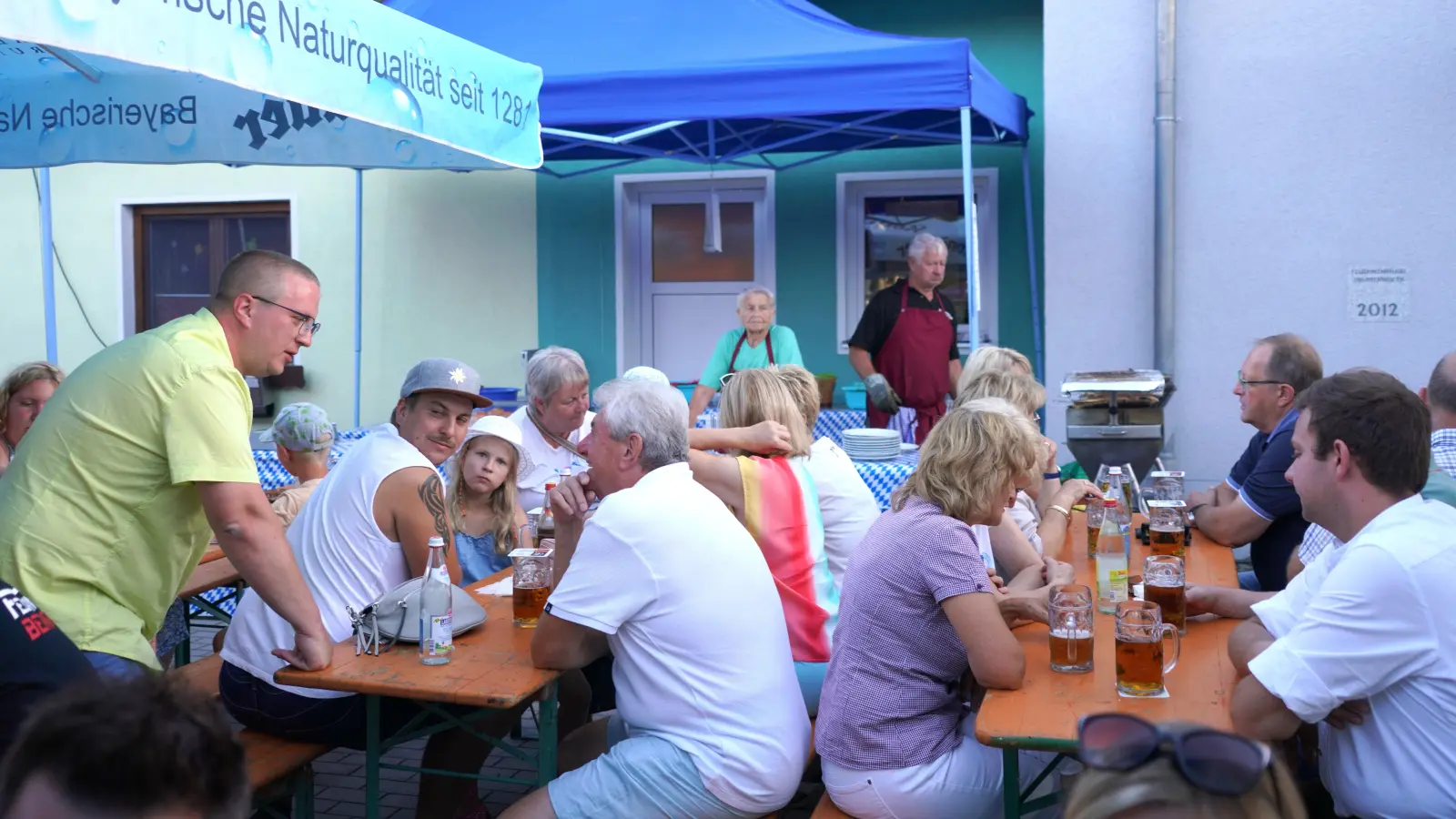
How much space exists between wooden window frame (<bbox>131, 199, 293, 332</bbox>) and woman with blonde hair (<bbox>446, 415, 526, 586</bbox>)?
21.2ft

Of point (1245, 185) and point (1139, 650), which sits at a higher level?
point (1245, 185)

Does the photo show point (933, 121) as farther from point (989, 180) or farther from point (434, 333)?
point (434, 333)

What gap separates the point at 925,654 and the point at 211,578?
2.60m

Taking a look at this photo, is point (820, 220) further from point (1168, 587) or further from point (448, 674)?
point (448, 674)

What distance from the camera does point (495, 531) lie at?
4094mm

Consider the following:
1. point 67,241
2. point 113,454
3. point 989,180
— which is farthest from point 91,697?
point 67,241

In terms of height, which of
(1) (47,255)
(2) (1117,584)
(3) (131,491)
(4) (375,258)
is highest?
(4) (375,258)

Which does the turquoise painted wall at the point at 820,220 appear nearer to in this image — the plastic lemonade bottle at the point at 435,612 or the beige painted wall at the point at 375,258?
the beige painted wall at the point at 375,258

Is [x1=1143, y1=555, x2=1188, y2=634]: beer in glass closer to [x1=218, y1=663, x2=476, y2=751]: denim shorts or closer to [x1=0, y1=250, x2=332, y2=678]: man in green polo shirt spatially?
[x1=218, y1=663, x2=476, y2=751]: denim shorts

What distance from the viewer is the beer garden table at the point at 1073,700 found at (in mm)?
2369

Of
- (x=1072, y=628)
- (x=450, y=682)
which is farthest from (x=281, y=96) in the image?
(x=1072, y=628)

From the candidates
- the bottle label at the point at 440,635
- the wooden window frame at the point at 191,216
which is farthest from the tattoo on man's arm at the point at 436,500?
the wooden window frame at the point at 191,216

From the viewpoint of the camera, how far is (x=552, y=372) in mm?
4586

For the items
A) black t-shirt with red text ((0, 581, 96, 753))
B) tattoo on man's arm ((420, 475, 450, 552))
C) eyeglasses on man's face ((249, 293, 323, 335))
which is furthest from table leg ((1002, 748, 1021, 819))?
eyeglasses on man's face ((249, 293, 323, 335))
